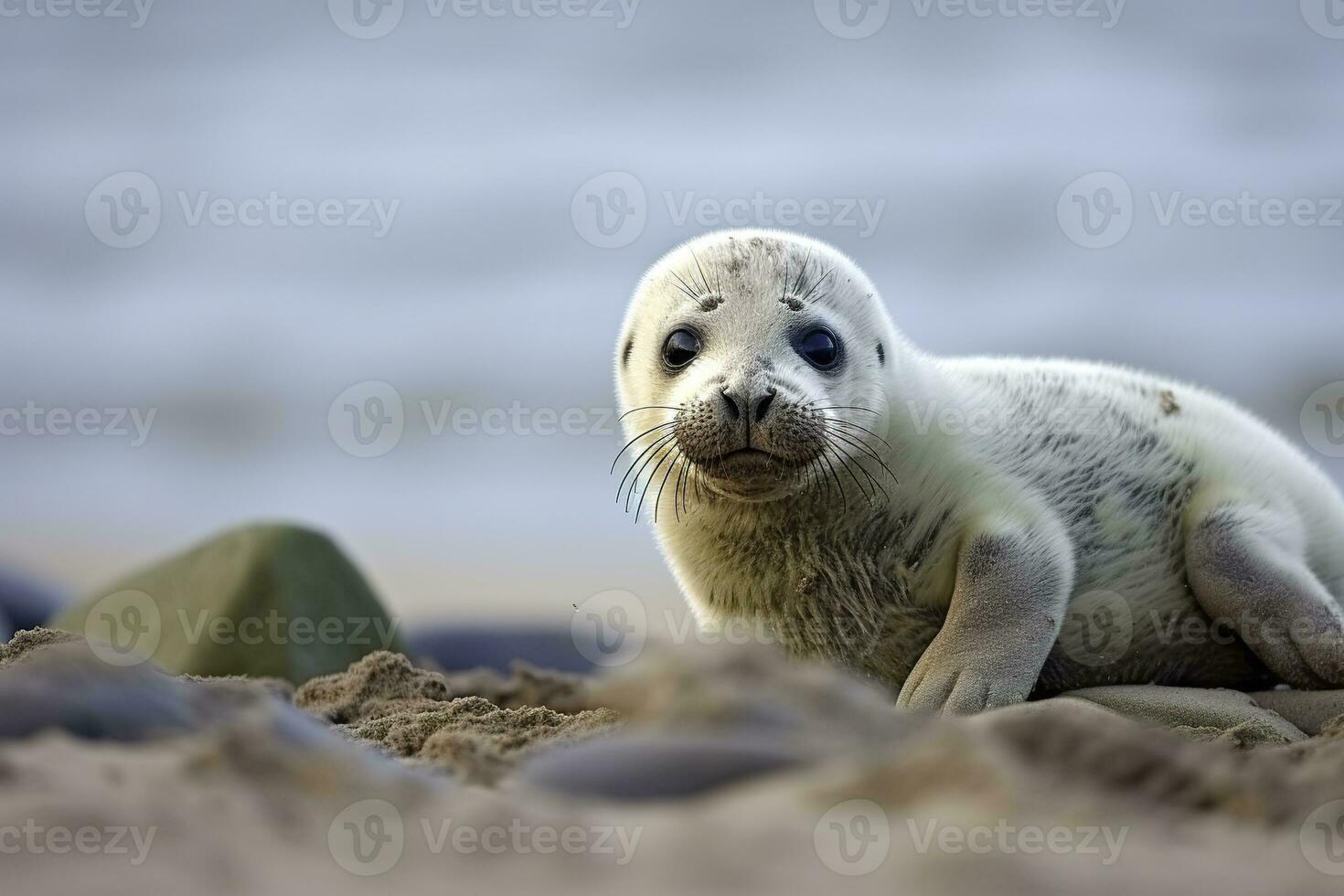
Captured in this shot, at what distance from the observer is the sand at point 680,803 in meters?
1.19

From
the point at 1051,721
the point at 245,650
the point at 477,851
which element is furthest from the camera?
the point at 245,650

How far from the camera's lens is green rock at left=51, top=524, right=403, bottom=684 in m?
4.85

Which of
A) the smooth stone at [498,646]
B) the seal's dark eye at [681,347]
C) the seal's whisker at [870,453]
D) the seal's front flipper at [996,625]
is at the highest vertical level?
the seal's dark eye at [681,347]

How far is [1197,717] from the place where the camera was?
3.19 meters

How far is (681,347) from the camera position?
Answer: 3449 millimetres

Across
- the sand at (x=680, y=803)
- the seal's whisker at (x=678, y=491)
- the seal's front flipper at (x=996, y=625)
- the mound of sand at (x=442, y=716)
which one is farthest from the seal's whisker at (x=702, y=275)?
the sand at (x=680, y=803)

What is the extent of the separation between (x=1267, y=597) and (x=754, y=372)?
156cm

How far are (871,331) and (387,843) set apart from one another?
2.55 m

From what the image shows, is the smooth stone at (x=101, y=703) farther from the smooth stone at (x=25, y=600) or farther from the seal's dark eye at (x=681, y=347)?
the smooth stone at (x=25, y=600)

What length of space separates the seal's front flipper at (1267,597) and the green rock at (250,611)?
3.02m

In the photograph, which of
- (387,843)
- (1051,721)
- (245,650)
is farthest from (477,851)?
(245,650)

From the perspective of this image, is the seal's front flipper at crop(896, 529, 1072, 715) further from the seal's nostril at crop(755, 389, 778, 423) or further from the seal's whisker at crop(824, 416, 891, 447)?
the seal's nostril at crop(755, 389, 778, 423)

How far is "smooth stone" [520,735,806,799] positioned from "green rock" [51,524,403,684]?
11.7 feet

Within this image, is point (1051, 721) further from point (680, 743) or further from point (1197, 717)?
point (1197, 717)
